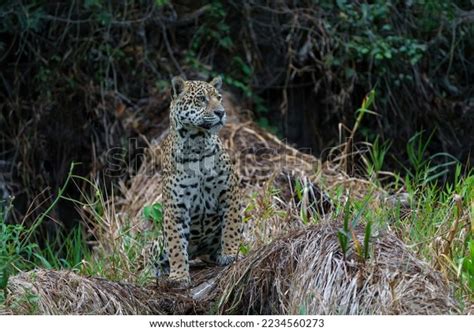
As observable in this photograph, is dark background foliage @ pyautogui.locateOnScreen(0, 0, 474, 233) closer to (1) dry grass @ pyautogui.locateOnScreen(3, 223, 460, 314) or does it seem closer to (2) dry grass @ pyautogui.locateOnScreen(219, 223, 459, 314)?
(1) dry grass @ pyautogui.locateOnScreen(3, 223, 460, 314)

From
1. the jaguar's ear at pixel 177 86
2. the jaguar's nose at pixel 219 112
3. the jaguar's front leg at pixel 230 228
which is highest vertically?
the jaguar's ear at pixel 177 86

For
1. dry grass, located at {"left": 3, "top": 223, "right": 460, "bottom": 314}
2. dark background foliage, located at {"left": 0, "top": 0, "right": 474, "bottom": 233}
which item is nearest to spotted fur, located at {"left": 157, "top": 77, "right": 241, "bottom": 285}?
dry grass, located at {"left": 3, "top": 223, "right": 460, "bottom": 314}

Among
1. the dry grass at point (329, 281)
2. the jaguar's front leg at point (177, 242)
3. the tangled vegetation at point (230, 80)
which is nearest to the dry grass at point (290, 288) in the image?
the dry grass at point (329, 281)

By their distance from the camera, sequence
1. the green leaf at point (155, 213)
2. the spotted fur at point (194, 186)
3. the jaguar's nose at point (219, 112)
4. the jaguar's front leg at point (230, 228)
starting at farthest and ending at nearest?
the green leaf at point (155, 213), the jaguar's front leg at point (230, 228), the spotted fur at point (194, 186), the jaguar's nose at point (219, 112)

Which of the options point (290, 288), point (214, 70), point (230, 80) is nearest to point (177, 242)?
point (290, 288)

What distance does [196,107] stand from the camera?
6613mm

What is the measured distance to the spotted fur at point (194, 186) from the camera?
22.1 ft

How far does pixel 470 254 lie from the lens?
5898mm

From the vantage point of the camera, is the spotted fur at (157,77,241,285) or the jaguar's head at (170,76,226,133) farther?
the spotted fur at (157,77,241,285)

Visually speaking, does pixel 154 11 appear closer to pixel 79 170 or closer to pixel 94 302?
pixel 79 170

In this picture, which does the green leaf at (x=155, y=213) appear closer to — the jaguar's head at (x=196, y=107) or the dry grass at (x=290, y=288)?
the jaguar's head at (x=196, y=107)

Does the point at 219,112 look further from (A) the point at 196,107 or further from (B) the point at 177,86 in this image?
(B) the point at 177,86

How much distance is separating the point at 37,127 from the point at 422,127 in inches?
179

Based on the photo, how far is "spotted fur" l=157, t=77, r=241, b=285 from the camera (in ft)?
22.1
